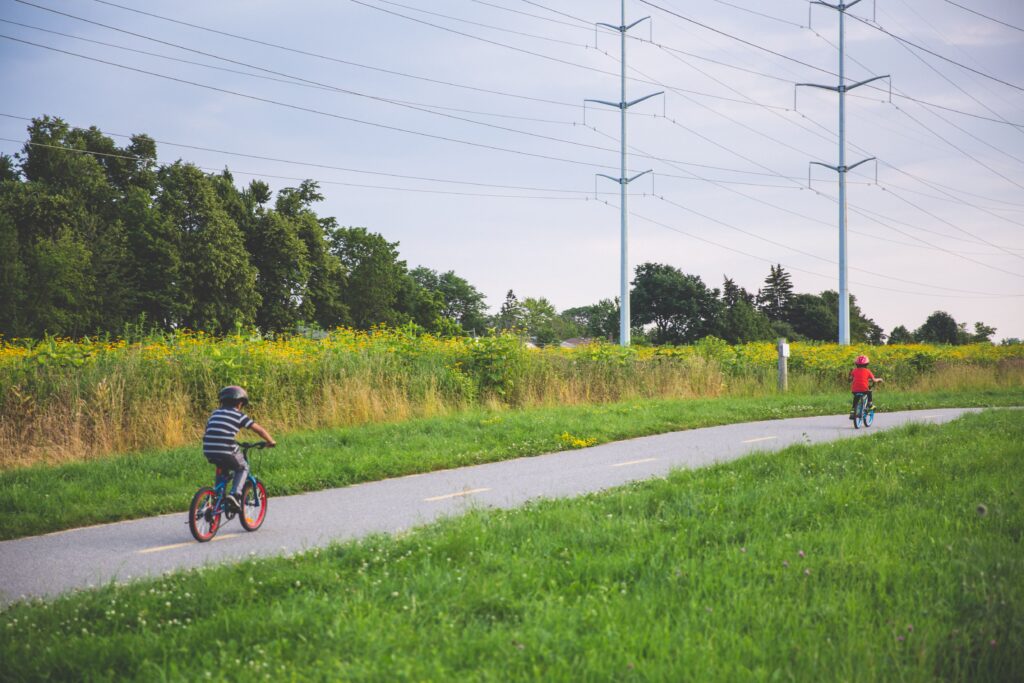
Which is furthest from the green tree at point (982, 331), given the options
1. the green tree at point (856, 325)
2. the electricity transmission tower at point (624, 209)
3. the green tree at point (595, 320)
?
the electricity transmission tower at point (624, 209)

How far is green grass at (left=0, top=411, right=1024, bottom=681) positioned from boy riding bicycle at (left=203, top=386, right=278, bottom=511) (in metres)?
1.87

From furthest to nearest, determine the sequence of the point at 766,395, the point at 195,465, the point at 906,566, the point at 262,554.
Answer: the point at 766,395
the point at 195,465
the point at 262,554
the point at 906,566

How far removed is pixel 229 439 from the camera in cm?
764

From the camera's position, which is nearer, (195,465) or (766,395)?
(195,465)

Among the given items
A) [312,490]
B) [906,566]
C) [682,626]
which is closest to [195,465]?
[312,490]

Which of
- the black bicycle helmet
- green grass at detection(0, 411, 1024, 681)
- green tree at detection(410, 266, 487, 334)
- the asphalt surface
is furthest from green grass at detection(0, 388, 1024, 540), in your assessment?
green tree at detection(410, 266, 487, 334)

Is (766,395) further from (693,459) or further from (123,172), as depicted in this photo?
(123,172)

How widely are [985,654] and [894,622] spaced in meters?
0.47

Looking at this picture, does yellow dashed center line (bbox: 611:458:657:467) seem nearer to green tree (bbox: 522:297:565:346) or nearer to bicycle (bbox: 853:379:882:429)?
bicycle (bbox: 853:379:882:429)

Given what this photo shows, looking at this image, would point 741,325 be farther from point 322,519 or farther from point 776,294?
point 322,519

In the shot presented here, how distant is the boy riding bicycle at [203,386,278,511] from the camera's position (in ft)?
24.9

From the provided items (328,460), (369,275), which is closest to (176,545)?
(328,460)

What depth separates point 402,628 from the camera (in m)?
4.45

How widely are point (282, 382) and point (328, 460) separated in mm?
4405
